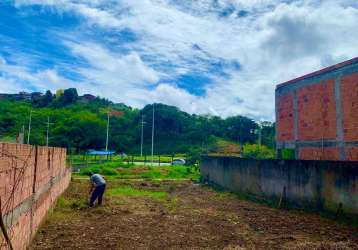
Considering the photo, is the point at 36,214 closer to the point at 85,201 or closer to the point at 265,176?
the point at 85,201

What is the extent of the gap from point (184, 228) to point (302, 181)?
4.99m

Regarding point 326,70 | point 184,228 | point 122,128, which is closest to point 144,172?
point 326,70

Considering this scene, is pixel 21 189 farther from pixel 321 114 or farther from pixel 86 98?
pixel 86 98

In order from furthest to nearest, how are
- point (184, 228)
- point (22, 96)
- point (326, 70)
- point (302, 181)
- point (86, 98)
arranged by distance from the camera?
point (86, 98), point (22, 96), point (326, 70), point (302, 181), point (184, 228)

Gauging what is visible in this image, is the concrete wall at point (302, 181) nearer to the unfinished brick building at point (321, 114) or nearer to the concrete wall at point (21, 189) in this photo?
the unfinished brick building at point (321, 114)

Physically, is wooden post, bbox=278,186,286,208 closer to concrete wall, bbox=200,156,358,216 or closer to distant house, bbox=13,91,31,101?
concrete wall, bbox=200,156,358,216

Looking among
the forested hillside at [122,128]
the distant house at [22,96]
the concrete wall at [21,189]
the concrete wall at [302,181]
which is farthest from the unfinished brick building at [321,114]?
the distant house at [22,96]

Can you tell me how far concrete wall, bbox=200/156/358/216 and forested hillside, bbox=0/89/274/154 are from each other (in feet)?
116

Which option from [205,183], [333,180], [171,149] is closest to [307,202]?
[333,180]

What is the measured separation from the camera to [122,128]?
6950cm

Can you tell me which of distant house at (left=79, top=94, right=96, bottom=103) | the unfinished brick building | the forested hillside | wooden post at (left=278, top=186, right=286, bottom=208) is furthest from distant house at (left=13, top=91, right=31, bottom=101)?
wooden post at (left=278, top=186, right=286, bottom=208)

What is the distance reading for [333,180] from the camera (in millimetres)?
9234

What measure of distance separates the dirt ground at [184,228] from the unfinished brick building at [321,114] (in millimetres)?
5256

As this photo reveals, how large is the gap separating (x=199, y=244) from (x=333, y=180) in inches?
201
